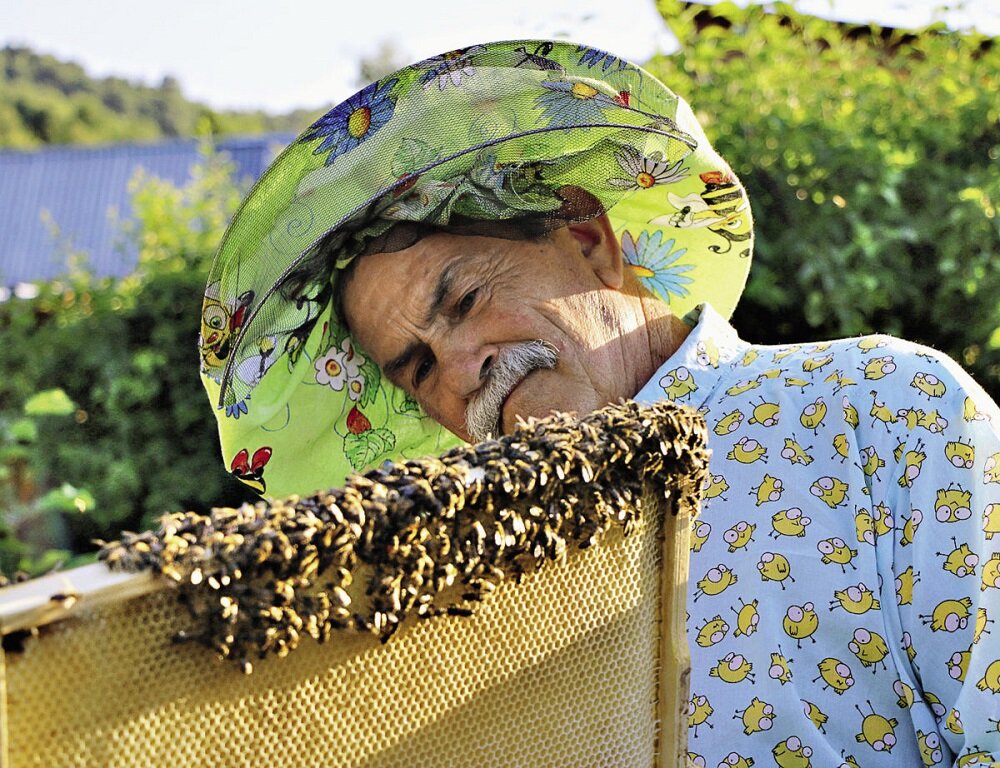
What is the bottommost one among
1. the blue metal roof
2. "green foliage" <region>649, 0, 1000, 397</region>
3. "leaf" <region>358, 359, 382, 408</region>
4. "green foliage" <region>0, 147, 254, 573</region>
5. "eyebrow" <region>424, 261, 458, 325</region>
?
the blue metal roof

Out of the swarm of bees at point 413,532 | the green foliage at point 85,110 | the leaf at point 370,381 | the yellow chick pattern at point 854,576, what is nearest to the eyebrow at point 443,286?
the leaf at point 370,381

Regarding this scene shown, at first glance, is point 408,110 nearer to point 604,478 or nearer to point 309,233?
point 309,233

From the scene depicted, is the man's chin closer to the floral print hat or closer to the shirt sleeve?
the floral print hat

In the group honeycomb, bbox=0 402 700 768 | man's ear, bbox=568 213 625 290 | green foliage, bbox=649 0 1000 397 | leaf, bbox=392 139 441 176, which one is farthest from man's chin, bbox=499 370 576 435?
green foliage, bbox=649 0 1000 397

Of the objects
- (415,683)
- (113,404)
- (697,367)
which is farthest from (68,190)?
(415,683)

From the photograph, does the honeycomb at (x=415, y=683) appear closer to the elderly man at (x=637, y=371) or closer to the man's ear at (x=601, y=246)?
the elderly man at (x=637, y=371)

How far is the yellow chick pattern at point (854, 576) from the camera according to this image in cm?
173

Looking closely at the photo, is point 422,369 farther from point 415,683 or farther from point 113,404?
point 113,404

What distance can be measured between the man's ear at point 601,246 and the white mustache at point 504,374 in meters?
0.28

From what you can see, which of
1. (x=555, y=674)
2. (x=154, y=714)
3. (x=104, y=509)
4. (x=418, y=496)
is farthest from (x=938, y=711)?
(x=104, y=509)

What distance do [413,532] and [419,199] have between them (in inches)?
49.7

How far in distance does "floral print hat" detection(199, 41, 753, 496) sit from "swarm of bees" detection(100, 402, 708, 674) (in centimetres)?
106

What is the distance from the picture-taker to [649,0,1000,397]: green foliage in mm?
4375

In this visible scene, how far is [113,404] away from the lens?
5.54 meters
